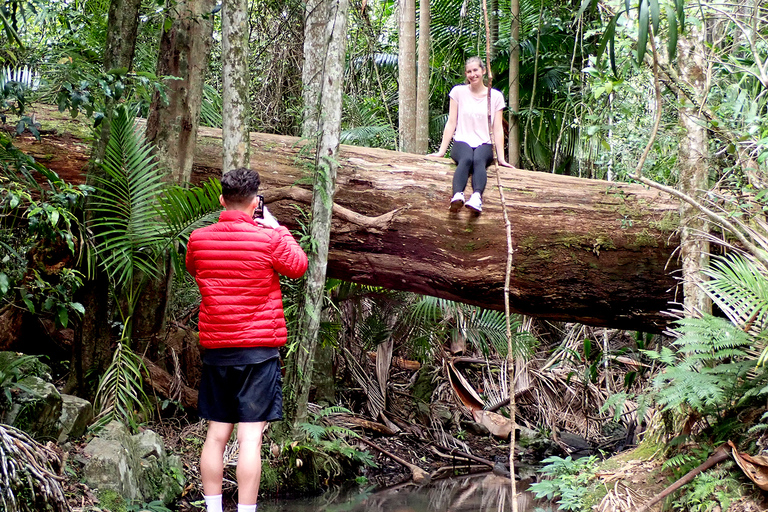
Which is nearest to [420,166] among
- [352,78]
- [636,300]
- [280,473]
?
[636,300]

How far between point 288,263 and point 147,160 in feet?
6.26

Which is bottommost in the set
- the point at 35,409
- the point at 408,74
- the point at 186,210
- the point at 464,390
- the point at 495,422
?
the point at 495,422

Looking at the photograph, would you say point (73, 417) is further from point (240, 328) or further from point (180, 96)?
point (180, 96)

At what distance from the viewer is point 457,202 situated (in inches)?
220

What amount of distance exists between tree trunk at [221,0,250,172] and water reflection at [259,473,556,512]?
2.60 meters

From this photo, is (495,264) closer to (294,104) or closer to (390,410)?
(390,410)

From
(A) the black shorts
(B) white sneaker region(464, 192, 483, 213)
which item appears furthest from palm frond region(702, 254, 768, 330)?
(A) the black shorts

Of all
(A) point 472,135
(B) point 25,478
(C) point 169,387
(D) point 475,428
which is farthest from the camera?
(D) point 475,428

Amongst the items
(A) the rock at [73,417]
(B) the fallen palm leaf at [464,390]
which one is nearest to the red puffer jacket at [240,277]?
(A) the rock at [73,417]

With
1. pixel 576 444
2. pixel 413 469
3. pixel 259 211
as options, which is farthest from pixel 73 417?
pixel 576 444

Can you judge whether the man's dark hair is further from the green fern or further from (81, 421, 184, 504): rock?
(81, 421, 184, 504): rock

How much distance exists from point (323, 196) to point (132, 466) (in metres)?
2.39

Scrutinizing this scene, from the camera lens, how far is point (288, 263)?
3.91m

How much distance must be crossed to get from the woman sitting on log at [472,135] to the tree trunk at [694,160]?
1.46 metres
